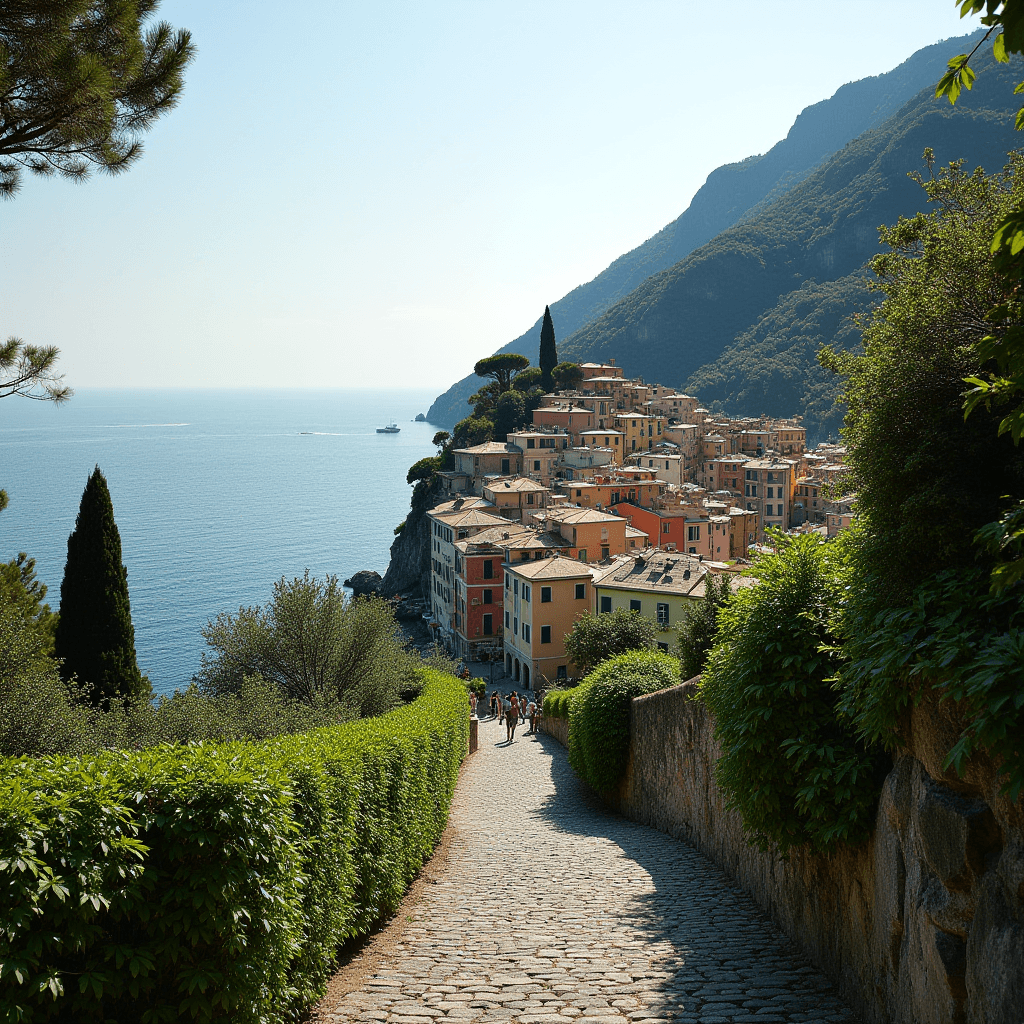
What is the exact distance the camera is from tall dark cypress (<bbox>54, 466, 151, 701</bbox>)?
2028 centimetres

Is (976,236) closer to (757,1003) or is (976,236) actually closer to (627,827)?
(757,1003)

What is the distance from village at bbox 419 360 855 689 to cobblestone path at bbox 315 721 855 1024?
46.1 feet

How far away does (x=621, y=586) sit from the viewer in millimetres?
46812

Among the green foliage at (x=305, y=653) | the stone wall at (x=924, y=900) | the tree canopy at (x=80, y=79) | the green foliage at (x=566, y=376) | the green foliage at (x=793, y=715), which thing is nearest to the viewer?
the stone wall at (x=924, y=900)

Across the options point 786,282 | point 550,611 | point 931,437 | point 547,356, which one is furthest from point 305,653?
point 786,282

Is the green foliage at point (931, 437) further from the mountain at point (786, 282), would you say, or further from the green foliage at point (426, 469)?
the mountain at point (786, 282)

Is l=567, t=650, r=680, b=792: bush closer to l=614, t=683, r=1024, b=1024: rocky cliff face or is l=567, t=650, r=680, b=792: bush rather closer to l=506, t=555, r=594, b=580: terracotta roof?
l=614, t=683, r=1024, b=1024: rocky cliff face

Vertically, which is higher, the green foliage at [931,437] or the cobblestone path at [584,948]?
the green foliage at [931,437]

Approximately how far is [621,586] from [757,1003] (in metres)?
41.1

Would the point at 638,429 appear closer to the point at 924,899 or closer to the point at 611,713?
the point at 611,713

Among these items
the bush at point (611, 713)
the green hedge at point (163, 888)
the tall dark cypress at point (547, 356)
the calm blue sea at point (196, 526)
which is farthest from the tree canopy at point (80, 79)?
the tall dark cypress at point (547, 356)

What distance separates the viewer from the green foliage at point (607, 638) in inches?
1377

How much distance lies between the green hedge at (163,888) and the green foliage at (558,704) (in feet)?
69.1

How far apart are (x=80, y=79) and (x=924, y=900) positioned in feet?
39.5
